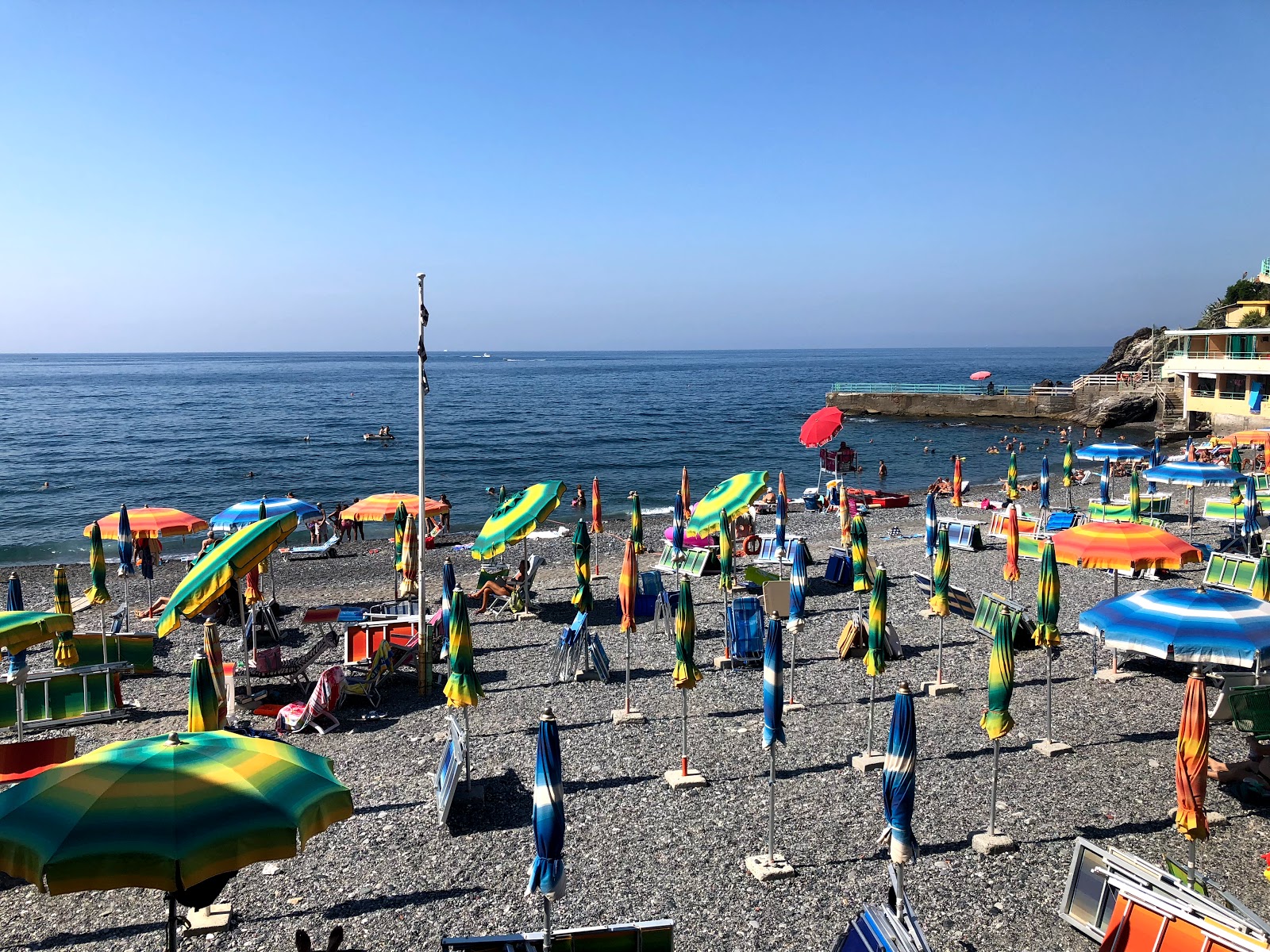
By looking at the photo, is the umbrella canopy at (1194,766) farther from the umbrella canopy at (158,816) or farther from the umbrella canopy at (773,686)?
the umbrella canopy at (158,816)

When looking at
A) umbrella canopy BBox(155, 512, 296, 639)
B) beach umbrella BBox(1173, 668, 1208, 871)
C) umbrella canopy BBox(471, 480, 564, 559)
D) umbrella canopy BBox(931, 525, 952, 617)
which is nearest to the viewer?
beach umbrella BBox(1173, 668, 1208, 871)

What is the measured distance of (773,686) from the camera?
793 cm

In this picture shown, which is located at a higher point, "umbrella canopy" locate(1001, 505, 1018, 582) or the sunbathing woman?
"umbrella canopy" locate(1001, 505, 1018, 582)

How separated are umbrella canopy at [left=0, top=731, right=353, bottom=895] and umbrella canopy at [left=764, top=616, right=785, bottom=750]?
3815 mm

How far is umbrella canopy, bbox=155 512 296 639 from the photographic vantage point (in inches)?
420

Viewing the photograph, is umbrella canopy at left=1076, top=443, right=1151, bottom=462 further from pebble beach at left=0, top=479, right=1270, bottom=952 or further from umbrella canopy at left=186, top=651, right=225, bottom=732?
umbrella canopy at left=186, top=651, right=225, bottom=732

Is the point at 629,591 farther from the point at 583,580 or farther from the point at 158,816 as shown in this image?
the point at 158,816

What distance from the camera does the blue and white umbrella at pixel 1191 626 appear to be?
8.77 meters

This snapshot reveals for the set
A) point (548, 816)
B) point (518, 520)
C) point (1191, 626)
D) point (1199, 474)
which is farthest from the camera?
point (1199, 474)

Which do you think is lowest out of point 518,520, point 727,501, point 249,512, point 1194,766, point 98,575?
point 1194,766

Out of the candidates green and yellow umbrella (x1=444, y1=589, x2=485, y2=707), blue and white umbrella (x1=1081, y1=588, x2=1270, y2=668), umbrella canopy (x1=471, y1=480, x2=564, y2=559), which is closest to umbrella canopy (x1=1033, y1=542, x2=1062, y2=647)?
blue and white umbrella (x1=1081, y1=588, x2=1270, y2=668)

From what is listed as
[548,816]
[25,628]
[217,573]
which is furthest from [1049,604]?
[25,628]

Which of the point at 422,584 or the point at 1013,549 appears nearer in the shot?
the point at 422,584

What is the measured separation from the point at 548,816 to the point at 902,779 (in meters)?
2.75
